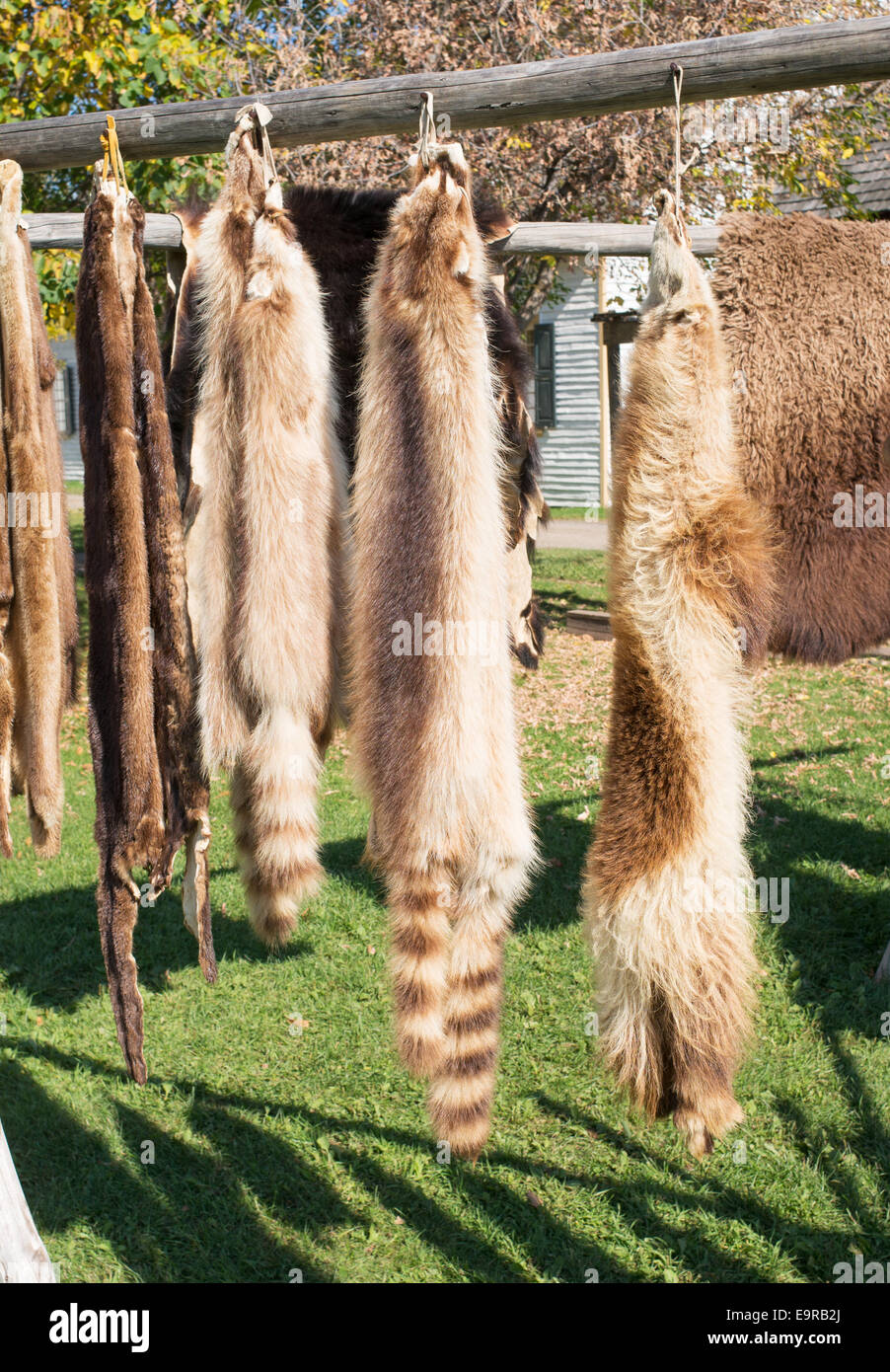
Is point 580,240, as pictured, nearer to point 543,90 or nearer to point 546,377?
point 543,90

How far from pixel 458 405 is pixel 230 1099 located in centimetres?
309

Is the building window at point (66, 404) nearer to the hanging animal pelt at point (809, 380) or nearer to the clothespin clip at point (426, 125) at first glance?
the clothespin clip at point (426, 125)

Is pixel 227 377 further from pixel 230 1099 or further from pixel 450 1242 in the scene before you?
pixel 230 1099

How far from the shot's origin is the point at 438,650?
5.94 ft

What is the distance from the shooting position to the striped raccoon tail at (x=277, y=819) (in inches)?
80.5

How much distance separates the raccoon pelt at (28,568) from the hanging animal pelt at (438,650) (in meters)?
0.80

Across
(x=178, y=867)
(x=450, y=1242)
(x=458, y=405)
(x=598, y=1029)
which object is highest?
(x=458, y=405)

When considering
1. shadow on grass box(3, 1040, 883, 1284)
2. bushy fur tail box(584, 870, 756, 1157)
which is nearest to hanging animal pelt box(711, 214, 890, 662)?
bushy fur tail box(584, 870, 756, 1157)

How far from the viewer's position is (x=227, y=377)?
6.78 ft

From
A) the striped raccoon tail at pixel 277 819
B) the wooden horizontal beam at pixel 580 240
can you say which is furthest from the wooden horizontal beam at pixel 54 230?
the striped raccoon tail at pixel 277 819

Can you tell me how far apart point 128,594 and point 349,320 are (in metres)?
0.81

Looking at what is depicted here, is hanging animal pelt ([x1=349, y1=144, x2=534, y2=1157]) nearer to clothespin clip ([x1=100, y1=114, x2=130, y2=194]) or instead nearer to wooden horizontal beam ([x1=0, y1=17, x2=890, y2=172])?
wooden horizontal beam ([x1=0, y1=17, x2=890, y2=172])
